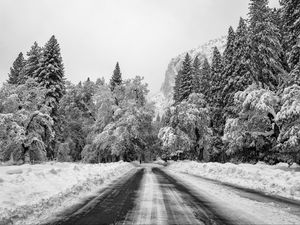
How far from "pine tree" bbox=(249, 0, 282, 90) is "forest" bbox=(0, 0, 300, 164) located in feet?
0.30

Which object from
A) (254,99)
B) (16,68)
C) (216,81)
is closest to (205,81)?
(216,81)

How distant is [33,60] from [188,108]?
23619 mm

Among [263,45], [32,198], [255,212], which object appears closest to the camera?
[255,212]

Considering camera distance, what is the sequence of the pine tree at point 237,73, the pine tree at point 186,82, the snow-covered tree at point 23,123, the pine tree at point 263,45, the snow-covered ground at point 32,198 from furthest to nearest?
the pine tree at point 186,82
the pine tree at point 237,73
the snow-covered tree at point 23,123
the pine tree at point 263,45
the snow-covered ground at point 32,198

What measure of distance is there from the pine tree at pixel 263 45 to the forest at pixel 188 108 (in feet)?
0.30

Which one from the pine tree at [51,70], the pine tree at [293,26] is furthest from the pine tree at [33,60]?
the pine tree at [293,26]

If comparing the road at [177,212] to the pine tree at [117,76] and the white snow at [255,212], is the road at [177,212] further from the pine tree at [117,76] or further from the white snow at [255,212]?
the pine tree at [117,76]

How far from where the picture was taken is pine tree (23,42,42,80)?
39.3 meters

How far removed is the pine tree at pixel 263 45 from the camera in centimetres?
2570

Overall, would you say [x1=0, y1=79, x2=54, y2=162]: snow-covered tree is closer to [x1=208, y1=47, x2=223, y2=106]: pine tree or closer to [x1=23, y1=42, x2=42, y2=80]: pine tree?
[x1=23, y1=42, x2=42, y2=80]: pine tree

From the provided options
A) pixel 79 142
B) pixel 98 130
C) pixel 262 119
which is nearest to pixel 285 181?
Answer: pixel 262 119

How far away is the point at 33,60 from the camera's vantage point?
132ft

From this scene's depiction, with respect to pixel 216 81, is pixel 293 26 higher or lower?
lower

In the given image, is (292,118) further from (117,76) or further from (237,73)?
(117,76)
